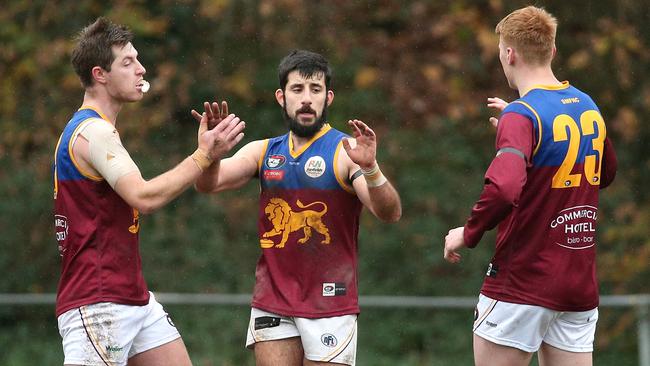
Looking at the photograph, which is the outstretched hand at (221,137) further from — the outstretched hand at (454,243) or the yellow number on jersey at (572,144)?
the yellow number on jersey at (572,144)

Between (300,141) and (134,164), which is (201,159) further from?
(300,141)

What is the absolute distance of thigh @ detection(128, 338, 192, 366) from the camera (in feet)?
19.0

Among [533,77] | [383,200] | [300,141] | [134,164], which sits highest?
[533,77]

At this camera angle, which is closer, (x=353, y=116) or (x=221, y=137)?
(x=221, y=137)

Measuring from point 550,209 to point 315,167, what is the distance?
1.34m

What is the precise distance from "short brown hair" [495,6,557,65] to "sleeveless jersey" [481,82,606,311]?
18cm

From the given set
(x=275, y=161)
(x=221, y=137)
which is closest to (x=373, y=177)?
(x=275, y=161)

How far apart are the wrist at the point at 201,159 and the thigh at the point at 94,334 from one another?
2.69ft

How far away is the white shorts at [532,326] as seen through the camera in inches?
209

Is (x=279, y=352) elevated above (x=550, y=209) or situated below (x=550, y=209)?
below

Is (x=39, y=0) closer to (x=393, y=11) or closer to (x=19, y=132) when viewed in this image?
(x=19, y=132)

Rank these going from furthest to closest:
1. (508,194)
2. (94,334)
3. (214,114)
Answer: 1. (214,114)
2. (94,334)
3. (508,194)

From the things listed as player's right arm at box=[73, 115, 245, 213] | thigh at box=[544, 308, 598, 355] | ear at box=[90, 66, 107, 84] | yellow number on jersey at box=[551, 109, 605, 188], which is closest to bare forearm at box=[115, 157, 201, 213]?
player's right arm at box=[73, 115, 245, 213]

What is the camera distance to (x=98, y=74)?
565 centimetres
